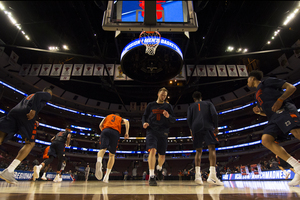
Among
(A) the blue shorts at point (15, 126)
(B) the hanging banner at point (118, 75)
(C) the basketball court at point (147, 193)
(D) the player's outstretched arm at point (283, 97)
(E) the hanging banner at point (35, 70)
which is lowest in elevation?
(C) the basketball court at point (147, 193)

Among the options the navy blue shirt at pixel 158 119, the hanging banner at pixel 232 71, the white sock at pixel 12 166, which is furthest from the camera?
the hanging banner at pixel 232 71

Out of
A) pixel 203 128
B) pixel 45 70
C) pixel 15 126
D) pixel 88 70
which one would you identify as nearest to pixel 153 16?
pixel 203 128

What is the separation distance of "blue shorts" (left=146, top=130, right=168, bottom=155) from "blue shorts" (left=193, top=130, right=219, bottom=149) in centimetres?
81

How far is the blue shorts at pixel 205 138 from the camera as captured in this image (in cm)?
355

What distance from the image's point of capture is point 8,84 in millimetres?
18703

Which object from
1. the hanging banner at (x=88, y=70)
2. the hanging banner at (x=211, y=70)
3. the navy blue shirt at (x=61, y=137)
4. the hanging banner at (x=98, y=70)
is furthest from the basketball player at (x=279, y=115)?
the hanging banner at (x=88, y=70)

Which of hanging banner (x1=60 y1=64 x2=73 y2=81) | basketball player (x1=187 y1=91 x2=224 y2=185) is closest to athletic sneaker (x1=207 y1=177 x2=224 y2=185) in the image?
basketball player (x1=187 y1=91 x2=224 y2=185)

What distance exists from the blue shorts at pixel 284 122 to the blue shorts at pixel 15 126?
418 cm

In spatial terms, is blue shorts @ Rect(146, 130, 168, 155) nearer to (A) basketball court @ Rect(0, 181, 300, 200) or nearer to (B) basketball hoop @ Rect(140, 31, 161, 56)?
(A) basketball court @ Rect(0, 181, 300, 200)

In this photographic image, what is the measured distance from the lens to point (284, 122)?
89.1 inches

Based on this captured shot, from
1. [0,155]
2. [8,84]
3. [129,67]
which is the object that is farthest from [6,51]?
[129,67]

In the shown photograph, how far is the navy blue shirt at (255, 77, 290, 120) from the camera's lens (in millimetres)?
2464

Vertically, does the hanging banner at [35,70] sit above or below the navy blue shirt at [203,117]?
above

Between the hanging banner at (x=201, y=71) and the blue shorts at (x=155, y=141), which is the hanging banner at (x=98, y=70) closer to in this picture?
the hanging banner at (x=201, y=71)
